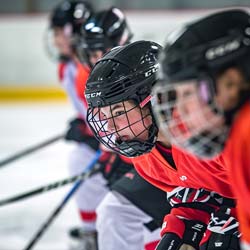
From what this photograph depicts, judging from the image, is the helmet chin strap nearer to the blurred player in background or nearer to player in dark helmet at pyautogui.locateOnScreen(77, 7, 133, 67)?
player in dark helmet at pyautogui.locateOnScreen(77, 7, 133, 67)

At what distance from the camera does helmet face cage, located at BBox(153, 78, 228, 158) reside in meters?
1.24

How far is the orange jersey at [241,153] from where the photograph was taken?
47.6 inches

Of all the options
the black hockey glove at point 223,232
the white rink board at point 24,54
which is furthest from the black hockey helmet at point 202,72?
the white rink board at point 24,54

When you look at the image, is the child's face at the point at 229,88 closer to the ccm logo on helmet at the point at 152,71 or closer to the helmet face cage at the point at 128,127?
the helmet face cage at the point at 128,127

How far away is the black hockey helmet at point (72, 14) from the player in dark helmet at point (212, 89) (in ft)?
7.25

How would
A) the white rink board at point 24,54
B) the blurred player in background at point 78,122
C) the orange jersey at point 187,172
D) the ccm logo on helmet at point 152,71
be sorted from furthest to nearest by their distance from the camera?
the white rink board at point 24,54
the blurred player in background at point 78,122
the ccm logo on helmet at point 152,71
the orange jersey at point 187,172

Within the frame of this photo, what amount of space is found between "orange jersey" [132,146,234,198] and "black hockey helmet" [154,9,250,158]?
0.38 metres

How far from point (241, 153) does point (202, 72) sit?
0.15 metres

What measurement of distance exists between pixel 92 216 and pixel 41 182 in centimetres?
102

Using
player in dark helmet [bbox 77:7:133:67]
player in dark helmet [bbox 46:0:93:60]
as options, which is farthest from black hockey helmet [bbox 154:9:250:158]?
player in dark helmet [bbox 46:0:93:60]

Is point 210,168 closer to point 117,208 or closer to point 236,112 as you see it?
point 236,112

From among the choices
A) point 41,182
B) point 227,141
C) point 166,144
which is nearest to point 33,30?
point 41,182

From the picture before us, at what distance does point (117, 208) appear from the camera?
2355mm

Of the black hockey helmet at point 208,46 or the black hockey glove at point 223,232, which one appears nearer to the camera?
the black hockey helmet at point 208,46
